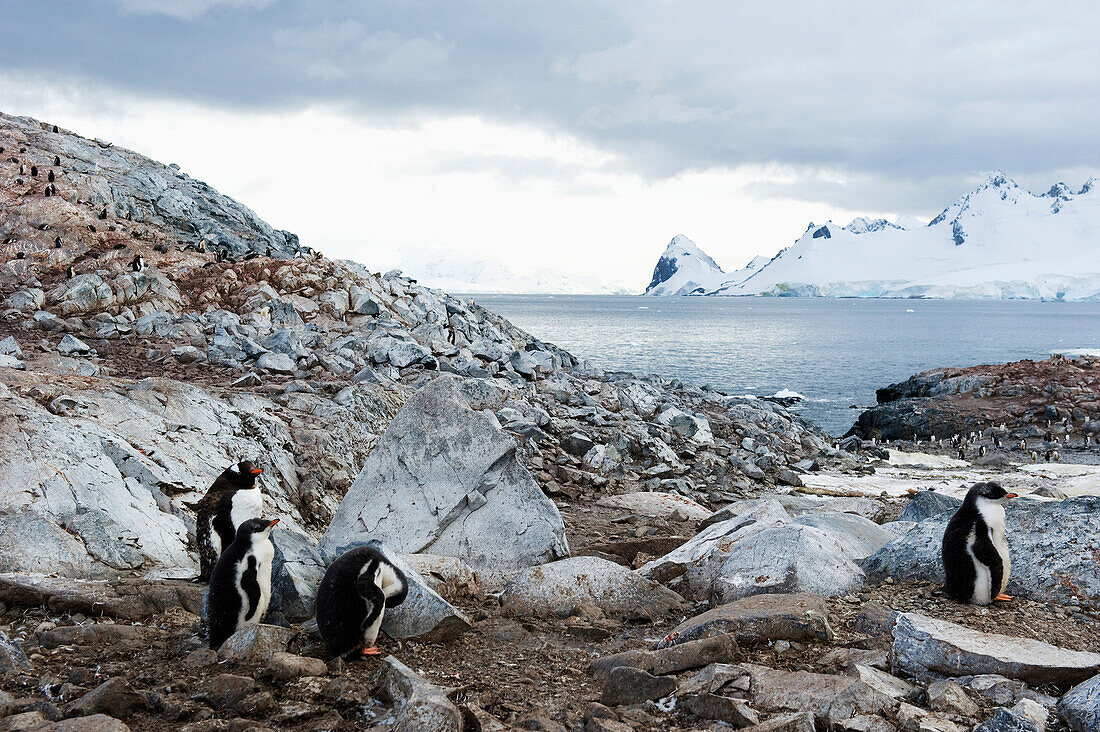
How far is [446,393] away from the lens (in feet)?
33.6

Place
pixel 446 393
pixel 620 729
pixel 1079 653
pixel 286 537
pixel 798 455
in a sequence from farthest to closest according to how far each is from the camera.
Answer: pixel 798 455
pixel 446 393
pixel 286 537
pixel 1079 653
pixel 620 729

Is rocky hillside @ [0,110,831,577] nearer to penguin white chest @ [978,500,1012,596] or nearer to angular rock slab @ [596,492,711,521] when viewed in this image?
angular rock slab @ [596,492,711,521]

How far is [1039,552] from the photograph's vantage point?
7012mm

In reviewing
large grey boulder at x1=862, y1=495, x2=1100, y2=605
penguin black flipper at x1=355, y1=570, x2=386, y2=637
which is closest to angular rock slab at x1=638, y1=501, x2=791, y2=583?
large grey boulder at x1=862, y1=495, x2=1100, y2=605

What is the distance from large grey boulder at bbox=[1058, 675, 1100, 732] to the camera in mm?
4281

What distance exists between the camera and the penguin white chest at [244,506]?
7.50 m

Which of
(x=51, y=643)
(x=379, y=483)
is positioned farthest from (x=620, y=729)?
(x=379, y=483)

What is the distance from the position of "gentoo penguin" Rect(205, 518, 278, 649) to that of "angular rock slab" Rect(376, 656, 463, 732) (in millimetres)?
1797

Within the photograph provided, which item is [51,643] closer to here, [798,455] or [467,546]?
[467,546]

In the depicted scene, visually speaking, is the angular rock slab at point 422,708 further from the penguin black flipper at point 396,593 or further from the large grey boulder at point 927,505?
the large grey boulder at point 927,505

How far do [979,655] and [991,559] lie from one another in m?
1.73

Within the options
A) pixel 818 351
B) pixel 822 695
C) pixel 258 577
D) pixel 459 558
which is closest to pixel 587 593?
pixel 459 558

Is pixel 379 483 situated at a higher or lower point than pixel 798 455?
higher

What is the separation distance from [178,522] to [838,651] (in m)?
7.77
